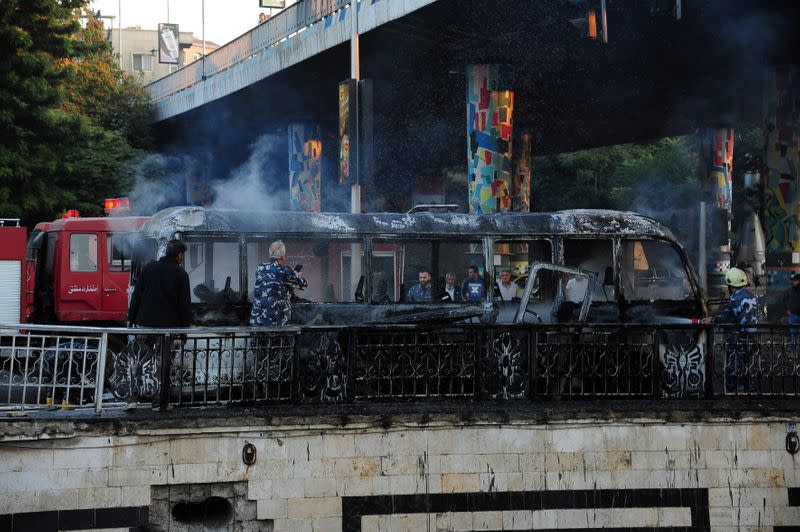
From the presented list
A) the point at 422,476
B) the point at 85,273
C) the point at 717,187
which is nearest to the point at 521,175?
the point at 717,187

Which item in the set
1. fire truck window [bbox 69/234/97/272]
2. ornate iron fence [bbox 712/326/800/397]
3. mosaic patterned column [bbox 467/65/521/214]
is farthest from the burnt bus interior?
mosaic patterned column [bbox 467/65/521/214]

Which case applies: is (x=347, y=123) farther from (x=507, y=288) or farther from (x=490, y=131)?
(x=507, y=288)

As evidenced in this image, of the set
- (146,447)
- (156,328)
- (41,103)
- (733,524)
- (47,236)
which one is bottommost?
(733,524)

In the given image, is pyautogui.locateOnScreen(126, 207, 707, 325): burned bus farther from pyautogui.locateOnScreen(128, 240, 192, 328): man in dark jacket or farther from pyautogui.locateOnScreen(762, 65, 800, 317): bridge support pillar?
pyautogui.locateOnScreen(762, 65, 800, 317): bridge support pillar

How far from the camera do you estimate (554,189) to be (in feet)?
202

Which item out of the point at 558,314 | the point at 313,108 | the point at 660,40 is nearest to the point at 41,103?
the point at 313,108

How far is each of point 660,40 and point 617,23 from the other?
2.79 meters

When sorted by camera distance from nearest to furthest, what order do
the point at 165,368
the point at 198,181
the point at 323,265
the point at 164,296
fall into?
1. the point at 165,368
2. the point at 164,296
3. the point at 323,265
4. the point at 198,181

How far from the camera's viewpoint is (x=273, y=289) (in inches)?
440

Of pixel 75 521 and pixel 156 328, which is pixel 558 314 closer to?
pixel 156 328

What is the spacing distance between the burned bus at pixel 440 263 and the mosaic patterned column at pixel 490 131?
12.3 metres

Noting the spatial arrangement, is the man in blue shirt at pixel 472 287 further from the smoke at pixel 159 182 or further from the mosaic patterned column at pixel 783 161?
the smoke at pixel 159 182

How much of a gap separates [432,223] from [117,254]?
25.9 ft

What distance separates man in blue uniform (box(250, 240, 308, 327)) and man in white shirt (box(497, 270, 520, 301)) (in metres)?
3.17
